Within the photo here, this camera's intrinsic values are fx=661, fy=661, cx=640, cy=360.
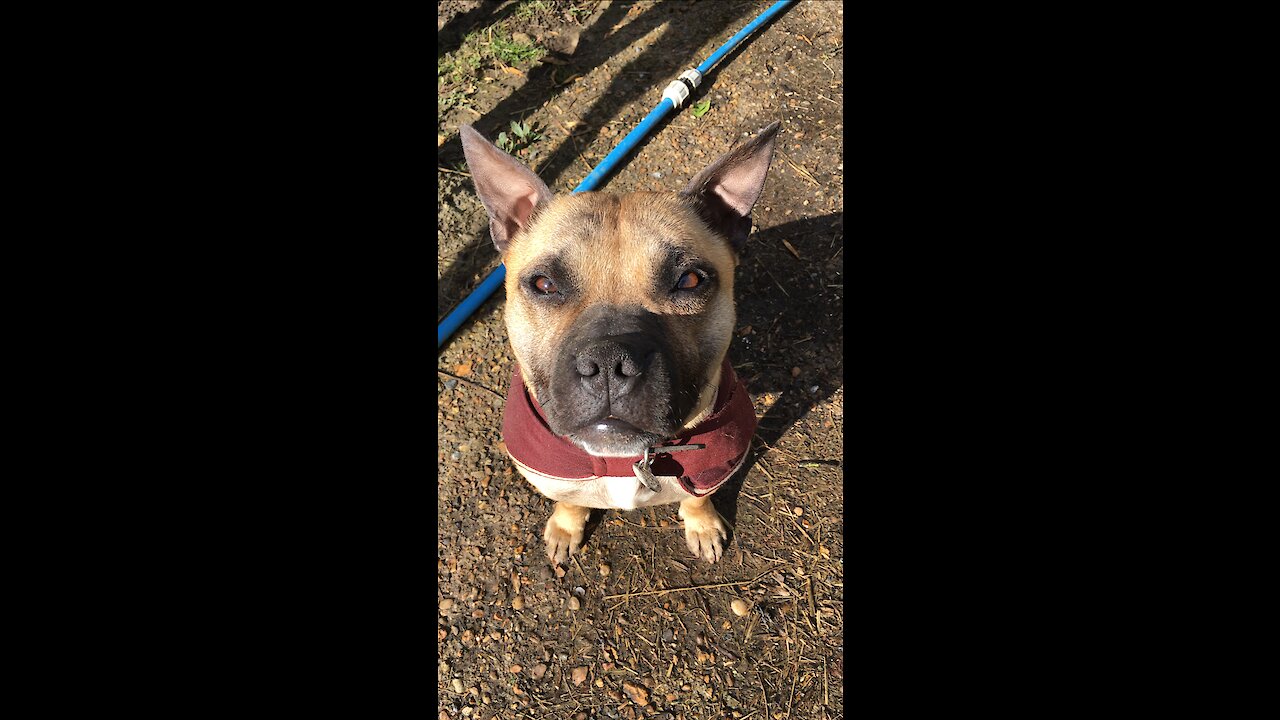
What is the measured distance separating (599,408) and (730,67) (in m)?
4.82

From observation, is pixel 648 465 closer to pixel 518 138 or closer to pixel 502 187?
pixel 502 187

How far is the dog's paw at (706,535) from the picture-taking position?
4066 millimetres

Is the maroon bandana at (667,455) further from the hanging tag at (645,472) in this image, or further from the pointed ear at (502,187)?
the pointed ear at (502,187)

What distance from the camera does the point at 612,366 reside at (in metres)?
2.44

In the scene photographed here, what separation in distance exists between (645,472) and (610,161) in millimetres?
3148

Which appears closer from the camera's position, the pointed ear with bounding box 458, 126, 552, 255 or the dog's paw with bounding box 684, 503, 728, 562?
the pointed ear with bounding box 458, 126, 552, 255

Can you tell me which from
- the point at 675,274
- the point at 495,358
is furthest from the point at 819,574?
the point at 495,358

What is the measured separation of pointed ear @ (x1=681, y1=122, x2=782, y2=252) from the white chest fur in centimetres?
130

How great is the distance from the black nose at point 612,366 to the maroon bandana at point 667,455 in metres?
0.72

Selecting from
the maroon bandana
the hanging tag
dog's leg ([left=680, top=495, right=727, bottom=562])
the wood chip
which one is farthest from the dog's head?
the wood chip

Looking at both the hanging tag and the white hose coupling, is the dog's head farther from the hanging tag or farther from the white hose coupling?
the white hose coupling

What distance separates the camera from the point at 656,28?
6.45m

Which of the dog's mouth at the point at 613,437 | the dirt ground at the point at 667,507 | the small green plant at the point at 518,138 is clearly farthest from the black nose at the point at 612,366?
the small green plant at the point at 518,138

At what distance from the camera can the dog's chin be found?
256 centimetres
